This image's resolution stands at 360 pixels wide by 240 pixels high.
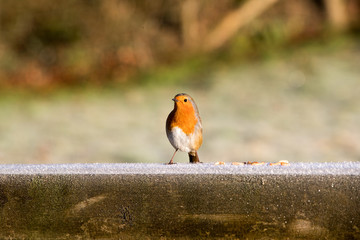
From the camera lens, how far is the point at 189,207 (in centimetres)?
293

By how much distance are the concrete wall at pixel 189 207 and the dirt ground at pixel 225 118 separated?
523 cm

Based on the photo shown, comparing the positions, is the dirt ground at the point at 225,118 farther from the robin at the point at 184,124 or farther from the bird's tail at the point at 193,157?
the robin at the point at 184,124

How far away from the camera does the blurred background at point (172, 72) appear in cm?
938

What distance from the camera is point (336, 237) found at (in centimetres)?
288

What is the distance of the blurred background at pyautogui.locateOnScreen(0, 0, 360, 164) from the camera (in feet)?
30.8

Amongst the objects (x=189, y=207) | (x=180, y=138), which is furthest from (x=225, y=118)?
(x=189, y=207)

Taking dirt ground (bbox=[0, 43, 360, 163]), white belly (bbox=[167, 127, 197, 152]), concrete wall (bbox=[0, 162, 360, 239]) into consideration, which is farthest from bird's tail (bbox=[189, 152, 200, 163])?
dirt ground (bbox=[0, 43, 360, 163])

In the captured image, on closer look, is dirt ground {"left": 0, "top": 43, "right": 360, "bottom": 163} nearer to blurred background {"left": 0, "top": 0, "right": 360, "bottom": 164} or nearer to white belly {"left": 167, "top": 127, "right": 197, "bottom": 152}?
blurred background {"left": 0, "top": 0, "right": 360, "bottom": 164}

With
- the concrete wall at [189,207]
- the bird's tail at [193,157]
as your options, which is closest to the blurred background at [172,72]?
the bird's tail at [193,157]

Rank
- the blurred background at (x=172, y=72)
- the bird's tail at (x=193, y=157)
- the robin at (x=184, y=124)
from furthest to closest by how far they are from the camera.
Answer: the blurred background at (x=172, y=72), the bird's tail at (x=193, y=157), the robin at (x=184, y=124)

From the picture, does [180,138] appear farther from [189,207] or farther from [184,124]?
[189,207]

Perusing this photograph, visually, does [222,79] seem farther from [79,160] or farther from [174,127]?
[174,127]

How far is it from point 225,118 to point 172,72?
5.67 ft

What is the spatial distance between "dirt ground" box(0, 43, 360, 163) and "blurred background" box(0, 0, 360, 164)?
0.9 inches
